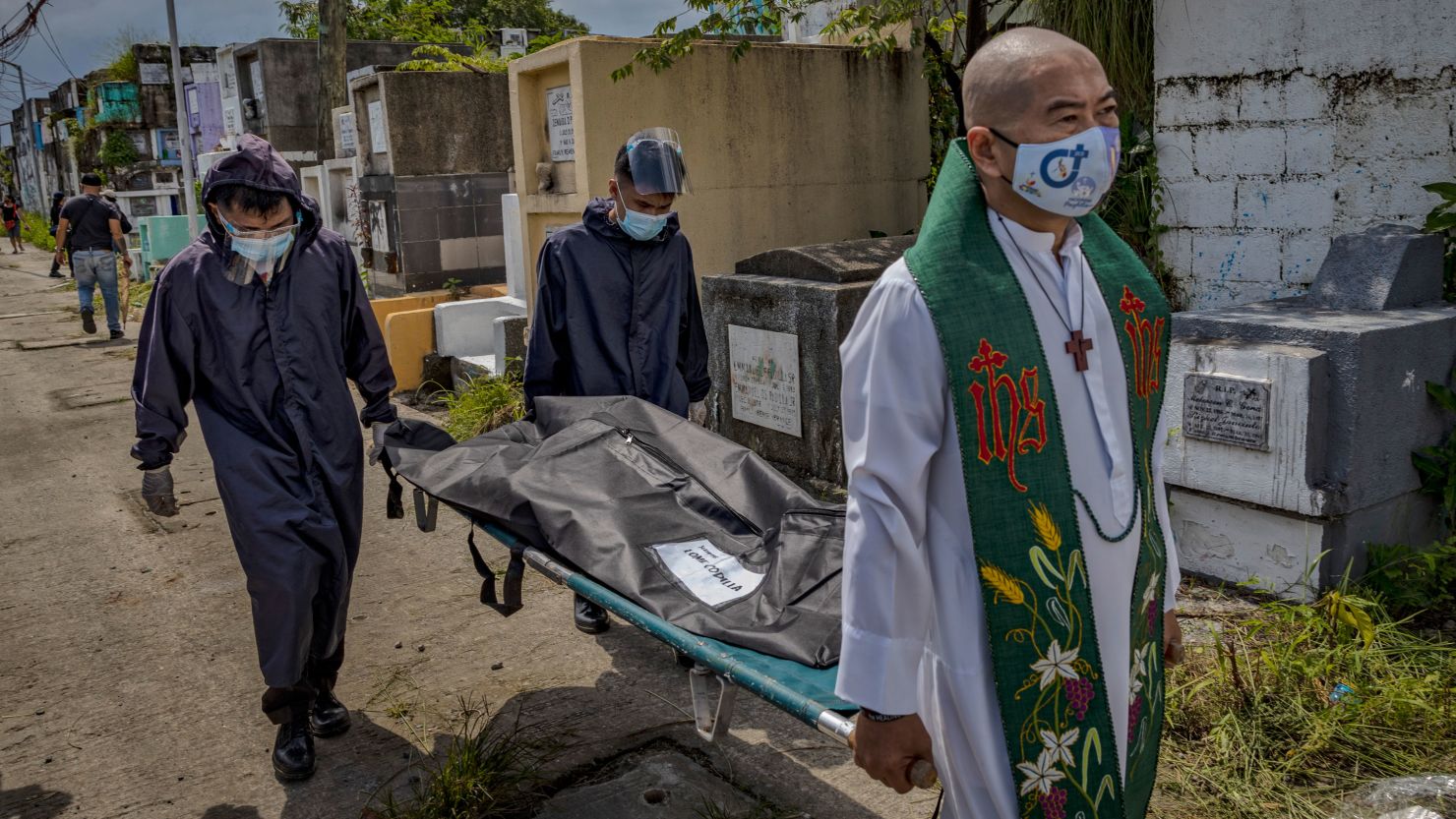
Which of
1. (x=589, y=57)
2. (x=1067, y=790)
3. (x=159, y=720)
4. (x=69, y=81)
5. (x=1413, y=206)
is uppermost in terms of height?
(x=69, y=81)

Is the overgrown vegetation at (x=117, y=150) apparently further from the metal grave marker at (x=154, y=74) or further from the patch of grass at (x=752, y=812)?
the patch of grass at (x=752, y=812)

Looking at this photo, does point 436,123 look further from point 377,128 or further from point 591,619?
point 591,619

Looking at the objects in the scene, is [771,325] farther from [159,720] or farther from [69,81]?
[69,81]

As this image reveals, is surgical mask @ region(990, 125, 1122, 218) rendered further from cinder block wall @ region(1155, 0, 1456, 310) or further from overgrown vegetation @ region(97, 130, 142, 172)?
overgrown vegetation @ region(97, 130, 142, 172)

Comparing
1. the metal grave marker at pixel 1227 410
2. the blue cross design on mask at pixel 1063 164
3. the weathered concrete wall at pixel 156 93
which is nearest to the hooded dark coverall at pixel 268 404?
the blue cross design on mask at pixel 1063 164

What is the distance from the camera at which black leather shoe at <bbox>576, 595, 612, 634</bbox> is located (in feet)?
14.9

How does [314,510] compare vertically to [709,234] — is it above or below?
below

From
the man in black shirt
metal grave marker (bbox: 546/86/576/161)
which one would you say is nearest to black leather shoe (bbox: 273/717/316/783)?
metal grave marker (bbox: 546/86/576/161)

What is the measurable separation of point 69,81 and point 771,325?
39.7 meters

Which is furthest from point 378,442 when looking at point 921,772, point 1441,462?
point 1441,462

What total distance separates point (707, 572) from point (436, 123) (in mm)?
9057

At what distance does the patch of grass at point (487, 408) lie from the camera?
25.0 feet

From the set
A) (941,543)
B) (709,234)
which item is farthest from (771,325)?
(941,543)

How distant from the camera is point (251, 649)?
4.59 m
